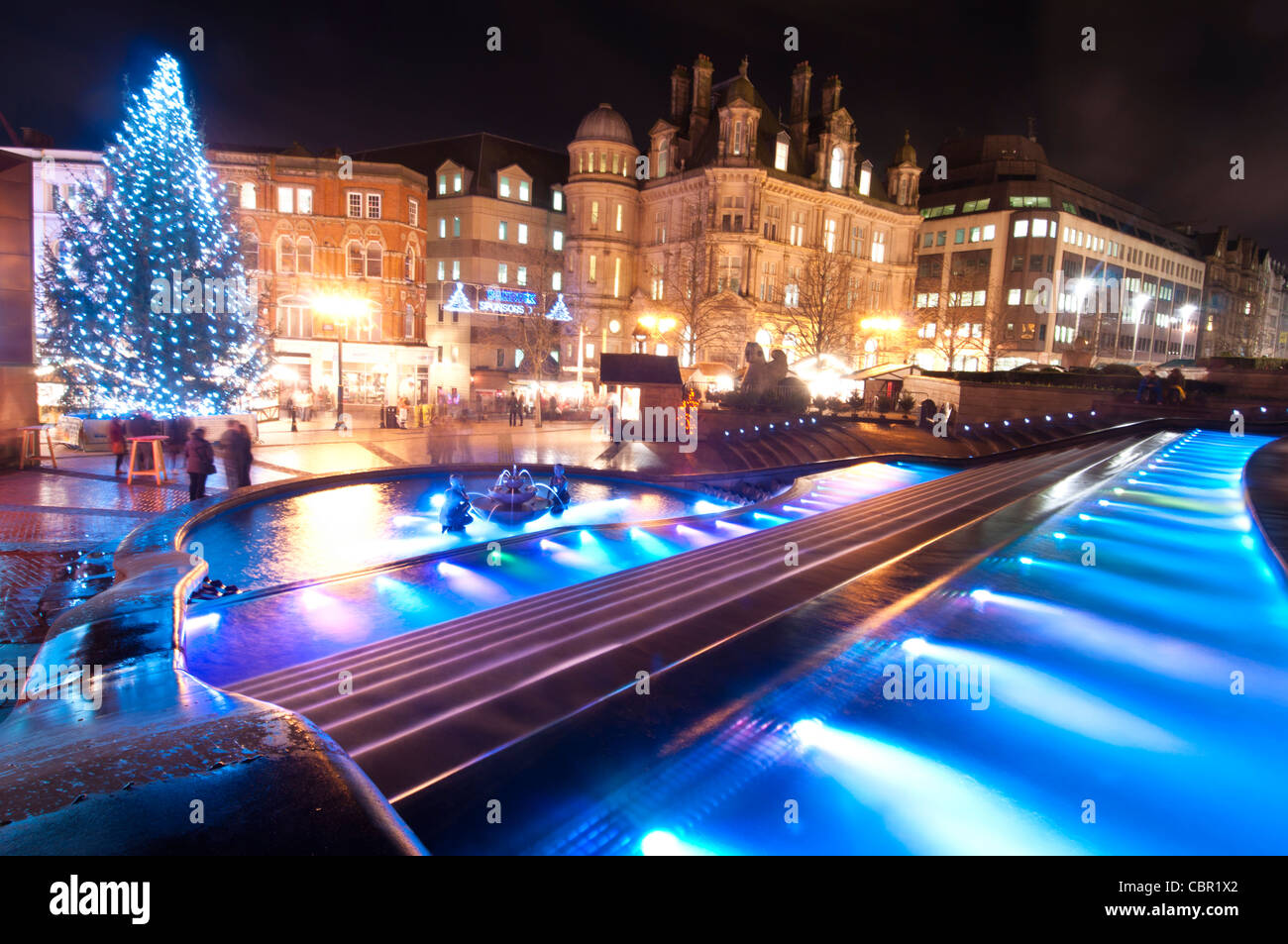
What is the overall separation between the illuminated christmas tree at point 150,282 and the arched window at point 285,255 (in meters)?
16.4

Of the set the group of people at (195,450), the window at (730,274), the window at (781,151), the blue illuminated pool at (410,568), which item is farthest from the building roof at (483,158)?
the blue illuminated pool at (410,568)

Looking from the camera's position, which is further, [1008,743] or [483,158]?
[483,158]

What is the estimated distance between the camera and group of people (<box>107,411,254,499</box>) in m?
14.4

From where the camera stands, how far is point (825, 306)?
141 feet

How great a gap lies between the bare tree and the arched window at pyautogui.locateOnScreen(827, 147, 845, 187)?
17.7 feet

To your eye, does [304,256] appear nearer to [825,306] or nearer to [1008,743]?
[825,306]

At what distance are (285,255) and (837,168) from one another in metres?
38.7

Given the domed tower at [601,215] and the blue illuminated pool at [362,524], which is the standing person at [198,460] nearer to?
→ the blue illuminated pool at [362,524]

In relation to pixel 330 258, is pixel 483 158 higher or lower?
higher

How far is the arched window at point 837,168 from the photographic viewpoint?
173 ft

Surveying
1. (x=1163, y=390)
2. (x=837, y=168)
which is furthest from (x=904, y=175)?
(x=1163, y=390)

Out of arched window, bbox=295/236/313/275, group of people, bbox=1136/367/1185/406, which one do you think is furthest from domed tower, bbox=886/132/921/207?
arched window, bbox=295/236/313/275
